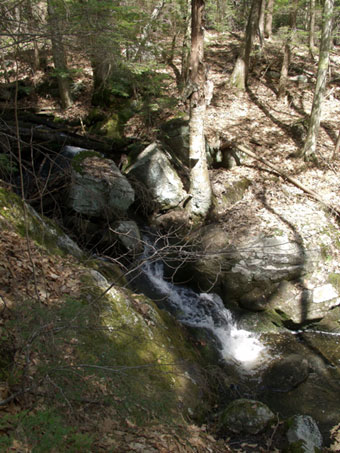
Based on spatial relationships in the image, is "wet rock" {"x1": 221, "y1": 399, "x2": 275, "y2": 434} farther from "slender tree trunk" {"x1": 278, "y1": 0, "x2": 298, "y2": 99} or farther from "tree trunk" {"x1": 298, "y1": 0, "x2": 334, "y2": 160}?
"slender tree trunk" {"x1": 278, "y1": 0, "x2": 298, "y2": 99}

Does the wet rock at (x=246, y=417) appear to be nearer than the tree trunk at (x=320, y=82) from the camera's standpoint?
Yes

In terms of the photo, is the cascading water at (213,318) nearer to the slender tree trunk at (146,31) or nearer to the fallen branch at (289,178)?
the fallen branch at (289,178)

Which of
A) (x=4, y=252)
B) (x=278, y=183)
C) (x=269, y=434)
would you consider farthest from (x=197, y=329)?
(x=278, y=183)

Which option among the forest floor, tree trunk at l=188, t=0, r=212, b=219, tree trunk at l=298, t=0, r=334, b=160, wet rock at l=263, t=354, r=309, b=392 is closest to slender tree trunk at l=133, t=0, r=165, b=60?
tree trunk at l=188, t=0, r=212, b=219

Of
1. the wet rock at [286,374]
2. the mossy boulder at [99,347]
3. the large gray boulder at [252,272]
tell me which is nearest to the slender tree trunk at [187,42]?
the large gray boulder at [252,272]

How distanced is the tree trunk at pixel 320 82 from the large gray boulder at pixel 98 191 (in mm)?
5864

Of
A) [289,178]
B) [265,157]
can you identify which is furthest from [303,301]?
[265,157]

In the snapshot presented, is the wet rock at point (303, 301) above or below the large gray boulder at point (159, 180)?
below

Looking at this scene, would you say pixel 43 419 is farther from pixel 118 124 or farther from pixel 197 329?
pixel 118 124

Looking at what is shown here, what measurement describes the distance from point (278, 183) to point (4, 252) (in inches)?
310

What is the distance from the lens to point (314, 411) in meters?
5.38

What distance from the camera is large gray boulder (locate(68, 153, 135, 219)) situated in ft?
25.0

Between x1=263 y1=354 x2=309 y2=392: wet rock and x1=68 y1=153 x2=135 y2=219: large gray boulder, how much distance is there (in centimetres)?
467

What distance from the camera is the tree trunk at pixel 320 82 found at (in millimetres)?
9195
